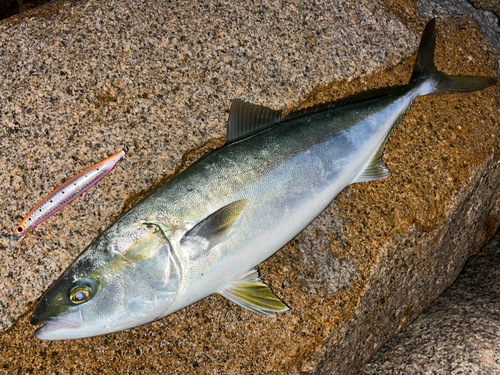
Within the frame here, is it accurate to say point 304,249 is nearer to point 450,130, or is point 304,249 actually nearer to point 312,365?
point 312,365

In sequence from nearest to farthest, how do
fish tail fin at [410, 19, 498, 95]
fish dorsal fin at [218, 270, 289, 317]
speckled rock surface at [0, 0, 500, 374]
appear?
fish dorsal fin at [218, 270, 289, 317], speckled rock surface at [0, 0, 500, 374], fish tail fin at [410, 19, 498, 95]

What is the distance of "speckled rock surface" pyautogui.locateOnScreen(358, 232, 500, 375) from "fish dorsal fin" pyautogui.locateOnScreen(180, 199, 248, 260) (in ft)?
4.88

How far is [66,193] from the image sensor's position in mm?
2416

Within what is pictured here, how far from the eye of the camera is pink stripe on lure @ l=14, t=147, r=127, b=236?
7.82 feet

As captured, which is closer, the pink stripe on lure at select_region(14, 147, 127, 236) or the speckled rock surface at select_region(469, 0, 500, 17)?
the pink stripe on lure at select_region(14, 147, 127, 236)

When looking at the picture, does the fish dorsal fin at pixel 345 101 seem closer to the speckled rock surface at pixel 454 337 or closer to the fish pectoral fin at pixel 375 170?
the fish pectoral fin at pixel 375 170

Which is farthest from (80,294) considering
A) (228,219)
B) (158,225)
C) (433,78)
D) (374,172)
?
(433,78)

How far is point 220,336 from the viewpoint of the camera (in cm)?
244

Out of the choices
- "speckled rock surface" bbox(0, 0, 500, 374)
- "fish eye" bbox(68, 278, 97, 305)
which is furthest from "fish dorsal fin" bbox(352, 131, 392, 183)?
"fish eye" bbox(68, 278, 97, 305)

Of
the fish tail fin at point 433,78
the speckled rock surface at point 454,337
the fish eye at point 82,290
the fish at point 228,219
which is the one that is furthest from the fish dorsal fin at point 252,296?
the fish tail fin at point 433,78

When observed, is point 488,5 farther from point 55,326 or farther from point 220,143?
point 55,326

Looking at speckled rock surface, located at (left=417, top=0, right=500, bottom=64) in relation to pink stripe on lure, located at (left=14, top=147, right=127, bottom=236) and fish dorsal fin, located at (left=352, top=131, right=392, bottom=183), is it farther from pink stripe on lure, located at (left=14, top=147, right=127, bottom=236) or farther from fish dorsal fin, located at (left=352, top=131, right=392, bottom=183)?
pink stripe on lure, located at (left=14, top=147, right=127, bottom=236)

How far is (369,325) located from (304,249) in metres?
0.64

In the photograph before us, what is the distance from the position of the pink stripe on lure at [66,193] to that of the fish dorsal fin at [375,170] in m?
1.49
